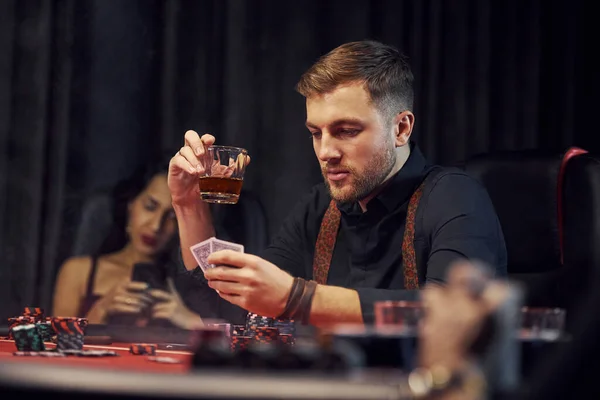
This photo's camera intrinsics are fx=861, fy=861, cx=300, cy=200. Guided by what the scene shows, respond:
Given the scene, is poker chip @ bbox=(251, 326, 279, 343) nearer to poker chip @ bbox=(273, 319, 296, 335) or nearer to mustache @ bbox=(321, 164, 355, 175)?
poker chip @ bbox=(273, 319, 296, 335)

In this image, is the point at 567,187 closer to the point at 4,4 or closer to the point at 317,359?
the point at 317,359

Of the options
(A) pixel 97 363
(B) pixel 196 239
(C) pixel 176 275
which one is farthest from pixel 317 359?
(C) pixel 176 275

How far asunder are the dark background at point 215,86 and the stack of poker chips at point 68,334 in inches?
75.1

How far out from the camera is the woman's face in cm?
365

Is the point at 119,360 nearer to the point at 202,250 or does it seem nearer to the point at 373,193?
the point at 202,250

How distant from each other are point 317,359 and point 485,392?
171mm

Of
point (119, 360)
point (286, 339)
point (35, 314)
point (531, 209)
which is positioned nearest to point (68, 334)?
point (119, 360)

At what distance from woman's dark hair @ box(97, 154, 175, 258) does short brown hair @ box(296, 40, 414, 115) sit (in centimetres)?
133

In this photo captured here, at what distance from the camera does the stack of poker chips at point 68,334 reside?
1.66 m

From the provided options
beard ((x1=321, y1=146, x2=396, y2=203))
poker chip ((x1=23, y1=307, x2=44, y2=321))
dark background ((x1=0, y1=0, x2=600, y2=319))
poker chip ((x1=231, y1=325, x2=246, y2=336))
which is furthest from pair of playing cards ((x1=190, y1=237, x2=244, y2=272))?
dark background ((x1=0, y1=0, x2=600, y2=319))

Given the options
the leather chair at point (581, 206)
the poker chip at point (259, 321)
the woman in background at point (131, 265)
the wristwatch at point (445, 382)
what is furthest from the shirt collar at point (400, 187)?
the wristwatch at point (445, 382)

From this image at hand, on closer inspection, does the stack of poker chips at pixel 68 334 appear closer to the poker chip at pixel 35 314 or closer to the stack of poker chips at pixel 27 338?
the stack of poker chips at pixel 27 338

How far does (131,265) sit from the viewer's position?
363cm

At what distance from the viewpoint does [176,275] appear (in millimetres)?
3590
